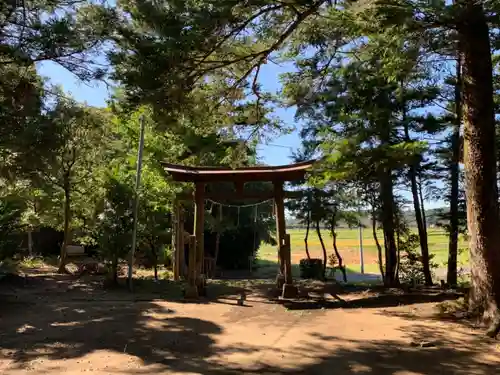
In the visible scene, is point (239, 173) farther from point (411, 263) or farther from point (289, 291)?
point (411, 263)

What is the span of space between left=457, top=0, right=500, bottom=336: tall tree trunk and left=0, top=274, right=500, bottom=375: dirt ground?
0.56m

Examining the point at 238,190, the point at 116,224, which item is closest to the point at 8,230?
the point at 116,224

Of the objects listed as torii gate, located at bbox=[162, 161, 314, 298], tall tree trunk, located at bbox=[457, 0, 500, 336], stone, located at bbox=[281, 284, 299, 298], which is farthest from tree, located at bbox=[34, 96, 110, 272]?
tall tree trunk, located at bbox=[457, 0, 500, 336]

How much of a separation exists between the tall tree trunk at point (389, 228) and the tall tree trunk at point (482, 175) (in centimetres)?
376

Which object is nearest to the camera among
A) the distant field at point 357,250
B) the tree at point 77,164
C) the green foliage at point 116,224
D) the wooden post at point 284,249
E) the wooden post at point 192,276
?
the wooden post at point 192,276

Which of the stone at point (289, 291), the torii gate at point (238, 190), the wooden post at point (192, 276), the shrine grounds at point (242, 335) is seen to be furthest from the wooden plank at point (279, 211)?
the wooden post at point (192, 276)

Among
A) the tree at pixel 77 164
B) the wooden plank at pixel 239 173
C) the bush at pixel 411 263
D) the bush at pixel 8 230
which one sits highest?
the tree at pixel 77 164

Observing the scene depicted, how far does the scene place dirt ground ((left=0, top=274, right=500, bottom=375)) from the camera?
3.88 metres

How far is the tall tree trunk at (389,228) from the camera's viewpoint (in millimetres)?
9016

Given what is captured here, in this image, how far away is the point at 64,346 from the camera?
4566 mm

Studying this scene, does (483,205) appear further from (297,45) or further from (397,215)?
(397,215)

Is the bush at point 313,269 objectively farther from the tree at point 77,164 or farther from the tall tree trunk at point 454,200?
the tree at point 77,164

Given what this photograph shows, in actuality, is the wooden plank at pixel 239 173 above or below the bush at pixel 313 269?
above

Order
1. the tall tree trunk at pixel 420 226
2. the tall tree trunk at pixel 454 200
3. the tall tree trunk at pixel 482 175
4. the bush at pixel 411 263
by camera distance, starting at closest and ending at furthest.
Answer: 1. the tall tree trunk at pixel 482 175
2. the tall tree trunk at pixel 454 200
3. the tall tree trunk at pixel 420 226
4. the bush at pixel 411 263
